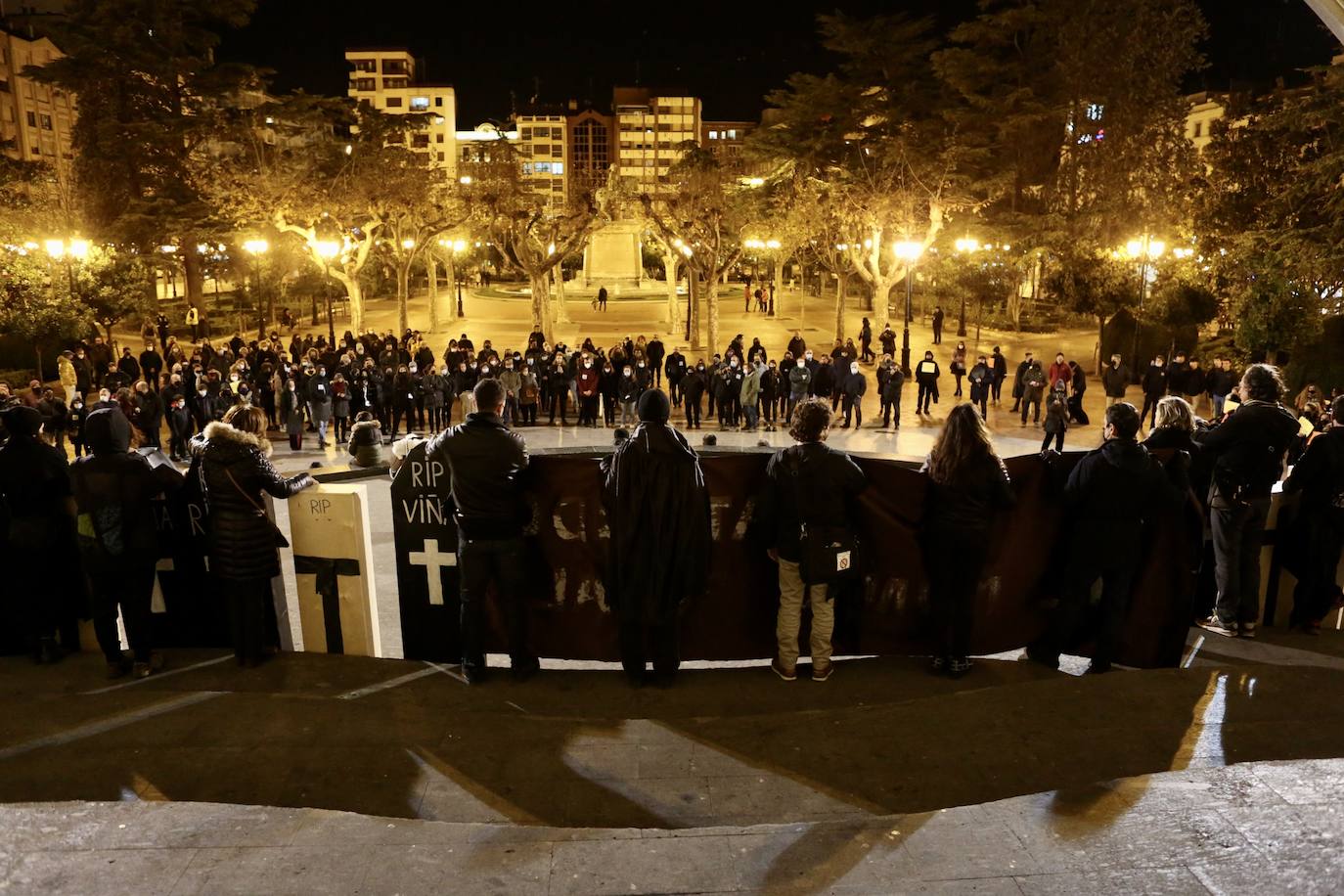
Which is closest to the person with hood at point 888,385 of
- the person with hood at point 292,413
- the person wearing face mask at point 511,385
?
the person wearing face mask at point 511,385

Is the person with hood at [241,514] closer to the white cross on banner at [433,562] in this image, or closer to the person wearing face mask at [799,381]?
the white cross on banner at [433,562]

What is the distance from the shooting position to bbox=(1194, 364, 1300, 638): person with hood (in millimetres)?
6363

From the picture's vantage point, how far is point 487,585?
5895mm

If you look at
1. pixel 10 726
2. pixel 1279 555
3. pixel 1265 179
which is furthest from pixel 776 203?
pixel 10 726

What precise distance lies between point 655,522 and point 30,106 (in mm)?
77015

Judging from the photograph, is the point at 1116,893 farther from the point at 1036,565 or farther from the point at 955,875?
the point at 1036,565

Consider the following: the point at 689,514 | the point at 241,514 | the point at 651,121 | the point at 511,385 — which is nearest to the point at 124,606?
the point at 241,514

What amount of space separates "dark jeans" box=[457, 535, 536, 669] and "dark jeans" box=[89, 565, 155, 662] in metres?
1.90

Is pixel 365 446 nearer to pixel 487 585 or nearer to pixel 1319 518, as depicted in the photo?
pixel 487 585

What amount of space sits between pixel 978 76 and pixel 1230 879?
33.6 m

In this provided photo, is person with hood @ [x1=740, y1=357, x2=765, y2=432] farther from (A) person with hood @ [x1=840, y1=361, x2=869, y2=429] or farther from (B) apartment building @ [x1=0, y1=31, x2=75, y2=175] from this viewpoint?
(B) apartment building @ [x1=0, y1=31, x2=75, y2=175]

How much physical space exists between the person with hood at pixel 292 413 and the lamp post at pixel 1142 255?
21809mm

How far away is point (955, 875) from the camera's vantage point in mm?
3598

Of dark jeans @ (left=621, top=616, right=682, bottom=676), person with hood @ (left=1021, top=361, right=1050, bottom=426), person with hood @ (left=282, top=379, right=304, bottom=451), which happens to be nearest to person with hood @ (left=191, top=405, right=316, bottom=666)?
dark jeans @ (left=621, top=616, right=682, bottom=676)
